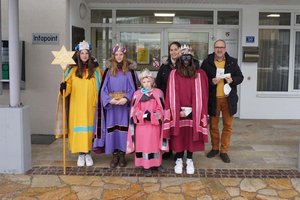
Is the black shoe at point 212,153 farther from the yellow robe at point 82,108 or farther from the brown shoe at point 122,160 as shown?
the yellow robe at point 82,108

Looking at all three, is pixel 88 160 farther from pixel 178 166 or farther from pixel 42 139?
pixel 42 139

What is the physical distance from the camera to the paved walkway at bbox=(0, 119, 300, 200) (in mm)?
4301

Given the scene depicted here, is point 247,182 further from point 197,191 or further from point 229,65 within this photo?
point 229,65

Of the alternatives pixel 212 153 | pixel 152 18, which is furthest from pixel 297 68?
pixel 212 153

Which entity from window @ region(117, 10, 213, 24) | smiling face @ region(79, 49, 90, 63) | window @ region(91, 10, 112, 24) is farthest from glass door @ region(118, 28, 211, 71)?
smiling face @ region(79, 49, 90, 63)

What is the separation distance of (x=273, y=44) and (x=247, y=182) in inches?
196

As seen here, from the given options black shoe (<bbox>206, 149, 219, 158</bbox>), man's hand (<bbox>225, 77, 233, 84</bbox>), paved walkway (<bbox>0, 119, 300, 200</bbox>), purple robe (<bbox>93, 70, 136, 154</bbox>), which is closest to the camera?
paved walkway (<bbox>0, 119, 300, 200</bbox>)

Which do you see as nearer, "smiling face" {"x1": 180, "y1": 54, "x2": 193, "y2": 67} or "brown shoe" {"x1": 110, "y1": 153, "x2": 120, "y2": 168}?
"smiling face" {"x1": 180, "y1": 54, "x2": 193, "y2": 67}

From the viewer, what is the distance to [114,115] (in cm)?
506

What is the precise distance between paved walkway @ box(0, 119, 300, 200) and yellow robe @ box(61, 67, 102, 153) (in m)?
0.36

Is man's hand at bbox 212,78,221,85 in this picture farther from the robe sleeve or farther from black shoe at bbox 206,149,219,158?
the robe sleeve

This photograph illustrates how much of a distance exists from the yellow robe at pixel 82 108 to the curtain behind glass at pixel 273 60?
4917mm

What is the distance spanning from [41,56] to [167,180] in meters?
3.47

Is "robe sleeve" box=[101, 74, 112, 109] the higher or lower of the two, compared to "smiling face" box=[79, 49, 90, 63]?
lower
